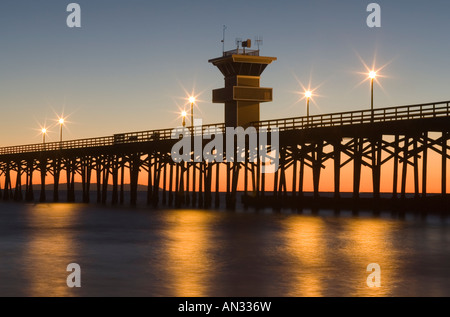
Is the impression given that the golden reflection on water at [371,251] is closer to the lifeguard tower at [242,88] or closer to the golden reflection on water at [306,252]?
the golden reflection on water at [306,252]

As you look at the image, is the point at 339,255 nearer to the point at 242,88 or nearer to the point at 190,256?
the point at 190,256

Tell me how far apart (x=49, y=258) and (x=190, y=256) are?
4.09 m

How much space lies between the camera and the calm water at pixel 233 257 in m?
Answer: 15.8

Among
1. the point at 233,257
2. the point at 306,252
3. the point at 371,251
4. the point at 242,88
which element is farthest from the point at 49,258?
the point at 242,88

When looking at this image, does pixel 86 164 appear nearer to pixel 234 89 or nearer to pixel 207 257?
pixel 234 89

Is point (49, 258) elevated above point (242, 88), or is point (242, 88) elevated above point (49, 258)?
point (242, 88)

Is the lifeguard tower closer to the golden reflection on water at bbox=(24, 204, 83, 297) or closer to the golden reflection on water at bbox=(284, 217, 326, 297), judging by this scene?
the golden reflection on water at bbox=(284, 217, 326, 297)

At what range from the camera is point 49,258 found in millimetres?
21562

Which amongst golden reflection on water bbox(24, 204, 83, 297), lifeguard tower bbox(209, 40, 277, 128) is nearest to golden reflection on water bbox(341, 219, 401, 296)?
golden reflection on water bbox(24, 204, 83, 297)

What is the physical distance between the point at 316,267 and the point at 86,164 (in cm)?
4958

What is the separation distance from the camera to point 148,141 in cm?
5547

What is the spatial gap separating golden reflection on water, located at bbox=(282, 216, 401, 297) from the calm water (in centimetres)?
3

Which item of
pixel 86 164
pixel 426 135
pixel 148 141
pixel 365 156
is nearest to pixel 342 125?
pixel 365 156
